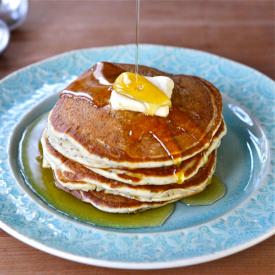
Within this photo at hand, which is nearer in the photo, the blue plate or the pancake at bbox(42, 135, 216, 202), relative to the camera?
the blue plate

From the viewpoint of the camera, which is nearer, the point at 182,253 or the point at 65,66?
the point at 182,253

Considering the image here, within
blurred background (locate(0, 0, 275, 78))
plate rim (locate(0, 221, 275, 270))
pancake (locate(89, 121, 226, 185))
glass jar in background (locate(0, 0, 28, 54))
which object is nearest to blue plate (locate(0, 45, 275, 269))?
plate rim (locate(0, 221, 275, 270))

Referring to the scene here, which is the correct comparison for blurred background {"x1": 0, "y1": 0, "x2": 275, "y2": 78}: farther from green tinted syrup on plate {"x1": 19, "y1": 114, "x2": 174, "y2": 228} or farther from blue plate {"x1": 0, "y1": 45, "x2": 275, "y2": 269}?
green tinted syrup on plate {"x1": 19, "y1": 114, "x2": 174, "y2": 228}

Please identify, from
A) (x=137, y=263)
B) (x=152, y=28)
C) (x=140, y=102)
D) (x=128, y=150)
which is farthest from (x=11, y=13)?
(x=137, y=263)

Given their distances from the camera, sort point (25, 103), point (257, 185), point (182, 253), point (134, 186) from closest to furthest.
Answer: point (182, 253), point (134, 186), point (257, 185), point (25, 103)

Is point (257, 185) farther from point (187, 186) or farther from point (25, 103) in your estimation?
point (25, 103)

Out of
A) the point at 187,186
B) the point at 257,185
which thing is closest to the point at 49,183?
the point at 187,186
